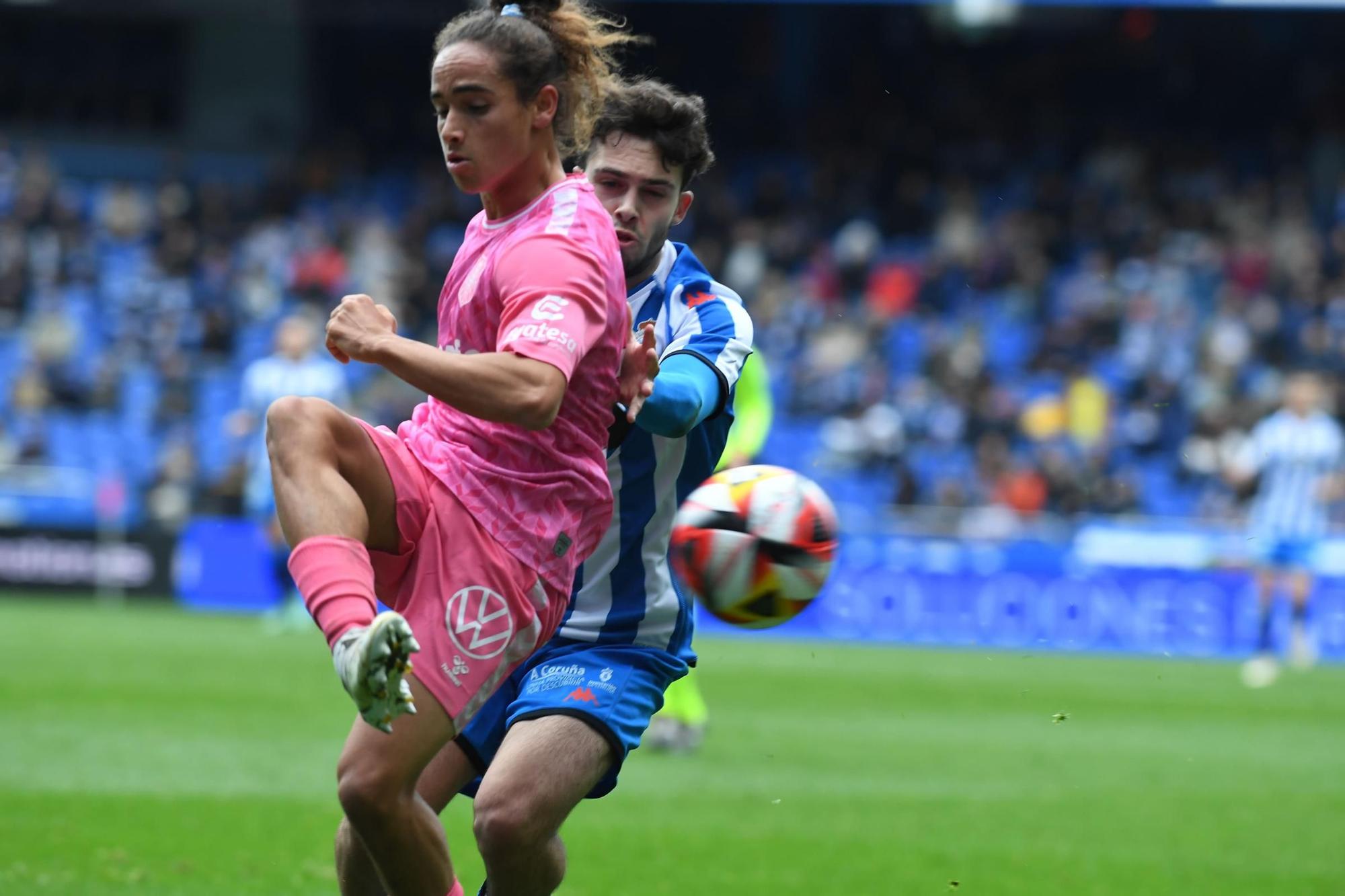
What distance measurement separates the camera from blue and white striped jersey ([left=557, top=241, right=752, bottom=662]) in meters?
4.54

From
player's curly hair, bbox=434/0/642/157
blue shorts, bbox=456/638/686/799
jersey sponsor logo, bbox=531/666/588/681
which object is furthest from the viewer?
jersey sponsor logo, bbox=531/666/588/681

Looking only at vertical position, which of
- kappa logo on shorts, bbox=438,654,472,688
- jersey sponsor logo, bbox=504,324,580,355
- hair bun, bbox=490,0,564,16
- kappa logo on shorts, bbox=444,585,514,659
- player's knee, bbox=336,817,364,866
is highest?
hair bun, bbox=490,0,564,16

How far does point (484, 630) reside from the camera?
3.73 metres

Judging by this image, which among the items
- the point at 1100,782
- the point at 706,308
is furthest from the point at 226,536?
the point at 706,308

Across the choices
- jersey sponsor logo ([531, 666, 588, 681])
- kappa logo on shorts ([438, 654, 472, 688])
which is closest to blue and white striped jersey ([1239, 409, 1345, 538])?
jersey sponsor logo ([531, 666, 588, 681])

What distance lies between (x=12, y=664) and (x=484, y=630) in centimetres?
961

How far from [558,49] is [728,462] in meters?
5.41

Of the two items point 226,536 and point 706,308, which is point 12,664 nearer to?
point 226,536

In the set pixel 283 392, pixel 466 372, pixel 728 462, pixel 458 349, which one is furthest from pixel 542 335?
pixel 283 392

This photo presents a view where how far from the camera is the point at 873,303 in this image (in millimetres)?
22859

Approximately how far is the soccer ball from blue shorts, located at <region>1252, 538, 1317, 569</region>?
12139mm

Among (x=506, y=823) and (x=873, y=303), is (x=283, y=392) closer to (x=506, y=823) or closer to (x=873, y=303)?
(x=873, y=303)

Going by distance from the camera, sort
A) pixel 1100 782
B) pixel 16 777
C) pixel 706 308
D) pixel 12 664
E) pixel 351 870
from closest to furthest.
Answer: pixel 351 870, pixel 706 308, pixel 16 777, pixel 1100 782, pixel 12 664

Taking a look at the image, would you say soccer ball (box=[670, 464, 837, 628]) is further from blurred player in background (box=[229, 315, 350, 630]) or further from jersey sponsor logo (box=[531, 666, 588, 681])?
blurred player in background (box=[229, 315, 350, 630])
